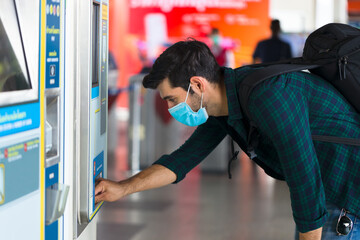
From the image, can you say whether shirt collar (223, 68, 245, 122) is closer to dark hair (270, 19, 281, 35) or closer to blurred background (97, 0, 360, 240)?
blurred background (97, 0, 360, 240)

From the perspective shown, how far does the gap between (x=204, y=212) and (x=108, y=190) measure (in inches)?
126

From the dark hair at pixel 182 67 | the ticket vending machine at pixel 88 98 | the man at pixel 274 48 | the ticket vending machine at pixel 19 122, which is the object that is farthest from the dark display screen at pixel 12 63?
the man at pixel 274 48

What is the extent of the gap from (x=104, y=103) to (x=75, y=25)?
48 cm

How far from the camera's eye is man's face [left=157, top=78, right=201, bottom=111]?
7.64ft

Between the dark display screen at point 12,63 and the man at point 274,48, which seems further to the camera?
the man at point 274,48

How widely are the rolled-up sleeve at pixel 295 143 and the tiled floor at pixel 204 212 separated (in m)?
2.68

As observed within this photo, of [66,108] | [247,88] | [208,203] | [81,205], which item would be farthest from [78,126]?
[208,203]

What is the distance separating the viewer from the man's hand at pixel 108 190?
232cm

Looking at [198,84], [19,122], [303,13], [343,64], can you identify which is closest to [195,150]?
[198,84]

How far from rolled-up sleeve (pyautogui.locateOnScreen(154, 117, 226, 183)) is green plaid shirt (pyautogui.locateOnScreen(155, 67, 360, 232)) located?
199 millimetres

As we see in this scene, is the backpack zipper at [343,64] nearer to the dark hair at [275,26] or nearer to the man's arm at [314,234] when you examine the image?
the man's arm at [314,234]

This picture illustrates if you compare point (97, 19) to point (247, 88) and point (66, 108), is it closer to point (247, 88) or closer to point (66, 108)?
point (66, 108)

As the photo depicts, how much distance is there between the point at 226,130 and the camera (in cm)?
248

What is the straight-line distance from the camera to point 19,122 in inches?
61.7
